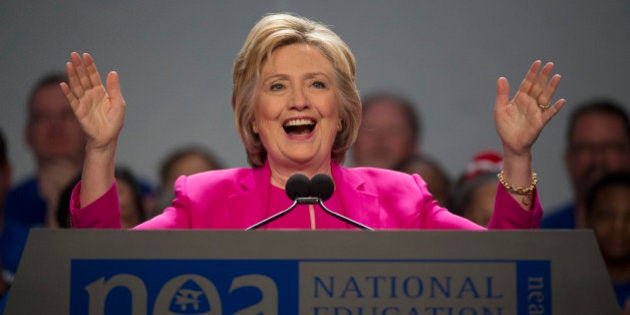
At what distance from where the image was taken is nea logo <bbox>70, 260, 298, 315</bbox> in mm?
1541

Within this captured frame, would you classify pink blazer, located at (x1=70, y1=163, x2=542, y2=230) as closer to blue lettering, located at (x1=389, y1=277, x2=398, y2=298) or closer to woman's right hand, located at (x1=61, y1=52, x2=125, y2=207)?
woman's right hand, located at (x1=61, y1=52, x2=125, y2=207)

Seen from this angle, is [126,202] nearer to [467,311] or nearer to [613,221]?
[613,221]

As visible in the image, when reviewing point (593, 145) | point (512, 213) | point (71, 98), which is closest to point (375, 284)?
point (512, 213)

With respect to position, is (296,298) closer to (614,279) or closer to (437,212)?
(437,212)

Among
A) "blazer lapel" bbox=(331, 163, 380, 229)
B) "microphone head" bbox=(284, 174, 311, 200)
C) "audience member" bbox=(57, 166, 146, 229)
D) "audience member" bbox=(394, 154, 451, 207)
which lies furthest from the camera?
"audience member" bbox=(394, 154, 451, 207)

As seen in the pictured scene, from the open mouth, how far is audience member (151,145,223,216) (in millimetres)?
1801

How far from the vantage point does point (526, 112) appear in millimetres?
2145

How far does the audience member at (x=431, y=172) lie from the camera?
4035 mm

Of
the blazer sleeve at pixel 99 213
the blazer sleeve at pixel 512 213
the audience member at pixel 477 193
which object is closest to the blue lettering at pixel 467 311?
the blazer sleeve at pixel 512 213

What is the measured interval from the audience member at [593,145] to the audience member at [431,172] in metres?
0.52

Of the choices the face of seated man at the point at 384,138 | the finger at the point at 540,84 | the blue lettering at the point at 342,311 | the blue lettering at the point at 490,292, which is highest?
the face of seated man at the point at 384,138

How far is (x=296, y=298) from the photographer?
1540 mm

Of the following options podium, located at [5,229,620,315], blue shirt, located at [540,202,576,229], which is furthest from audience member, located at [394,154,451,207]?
podium, located at [5,229,620,315]

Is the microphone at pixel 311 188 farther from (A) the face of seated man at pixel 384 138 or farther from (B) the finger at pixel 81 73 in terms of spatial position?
(A) the face of seated man at pixel 384 138
